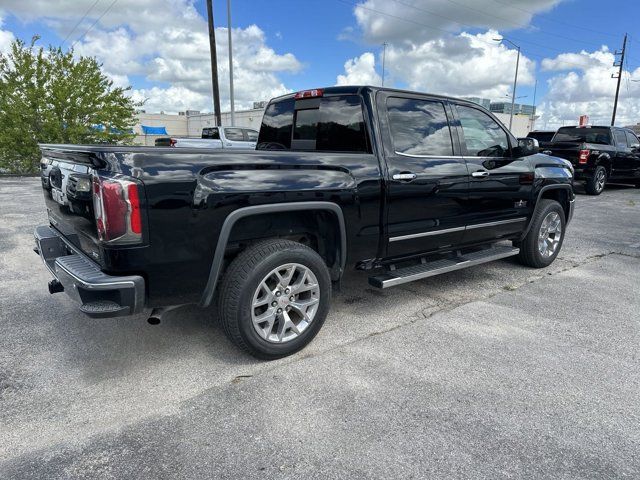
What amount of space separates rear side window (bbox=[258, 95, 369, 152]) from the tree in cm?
1324

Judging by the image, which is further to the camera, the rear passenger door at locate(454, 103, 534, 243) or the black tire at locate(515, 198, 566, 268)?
the black tire at locate(515, 198, 566, 268)

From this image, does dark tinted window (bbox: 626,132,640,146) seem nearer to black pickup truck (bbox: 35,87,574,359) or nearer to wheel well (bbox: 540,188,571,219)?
wheel well (bbox: 540,188,571,219)

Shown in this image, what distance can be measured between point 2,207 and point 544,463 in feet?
32.2

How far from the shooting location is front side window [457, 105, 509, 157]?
14.4 ft

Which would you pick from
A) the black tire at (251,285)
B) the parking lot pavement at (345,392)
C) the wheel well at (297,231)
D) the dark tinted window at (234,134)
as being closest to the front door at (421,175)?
the wheel well at (297,231)

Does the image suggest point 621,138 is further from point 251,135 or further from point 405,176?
point 405,176

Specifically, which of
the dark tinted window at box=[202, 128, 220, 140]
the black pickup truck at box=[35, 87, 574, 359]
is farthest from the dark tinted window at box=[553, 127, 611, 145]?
the dark tinted window at box=[202, 128, 220, 140]

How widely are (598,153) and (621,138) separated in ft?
5.66

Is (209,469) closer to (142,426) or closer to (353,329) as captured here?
(142,426)

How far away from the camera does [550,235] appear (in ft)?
18.2

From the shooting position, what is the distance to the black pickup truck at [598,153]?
12.4 meters

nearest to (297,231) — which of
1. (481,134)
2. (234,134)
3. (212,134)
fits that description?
(481,134)

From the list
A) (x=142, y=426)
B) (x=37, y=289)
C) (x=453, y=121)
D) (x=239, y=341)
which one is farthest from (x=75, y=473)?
(x=453, y=121)

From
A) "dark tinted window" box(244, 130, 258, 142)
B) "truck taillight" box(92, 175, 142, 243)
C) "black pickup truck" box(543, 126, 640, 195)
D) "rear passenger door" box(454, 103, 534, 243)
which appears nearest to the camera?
"truck taillight" box(92, 175, 142, 243)
